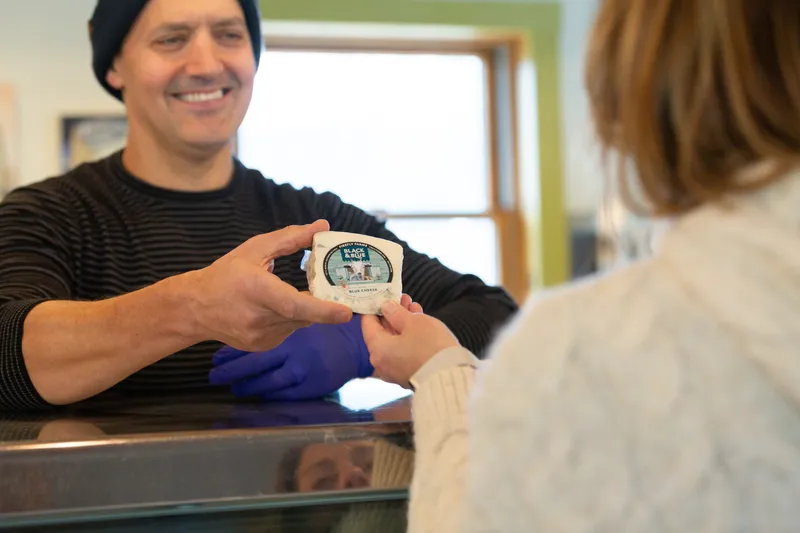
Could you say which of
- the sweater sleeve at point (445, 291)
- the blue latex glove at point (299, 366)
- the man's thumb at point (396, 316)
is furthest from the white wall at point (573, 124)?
the man's thumb at point (396, 316)

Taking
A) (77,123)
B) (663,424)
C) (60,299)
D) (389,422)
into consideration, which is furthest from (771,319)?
(77,123)

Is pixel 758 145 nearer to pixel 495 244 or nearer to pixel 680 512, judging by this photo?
pixel 680 512

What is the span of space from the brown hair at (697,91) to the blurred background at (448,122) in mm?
2294

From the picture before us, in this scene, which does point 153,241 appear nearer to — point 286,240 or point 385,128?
point 286,240

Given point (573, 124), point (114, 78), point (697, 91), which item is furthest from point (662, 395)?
point (573, 124)

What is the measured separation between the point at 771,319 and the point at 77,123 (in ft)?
8.40

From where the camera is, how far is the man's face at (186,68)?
3.08ft

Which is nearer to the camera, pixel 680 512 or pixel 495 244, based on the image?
pixel 680 512

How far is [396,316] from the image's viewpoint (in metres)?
0.64

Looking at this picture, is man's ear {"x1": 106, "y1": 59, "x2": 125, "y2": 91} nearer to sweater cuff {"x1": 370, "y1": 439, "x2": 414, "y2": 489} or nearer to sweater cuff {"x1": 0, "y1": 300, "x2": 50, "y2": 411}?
sweater cuff {"x1": 0, "y1": 300, "x2": 50, "y2": 411}

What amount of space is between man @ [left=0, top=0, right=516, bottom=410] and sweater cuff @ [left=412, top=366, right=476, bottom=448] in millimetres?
128

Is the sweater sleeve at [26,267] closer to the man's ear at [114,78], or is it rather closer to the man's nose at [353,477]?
the man's ear at [114,78]

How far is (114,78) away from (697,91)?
2.65 feet

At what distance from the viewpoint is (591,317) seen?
411mm
